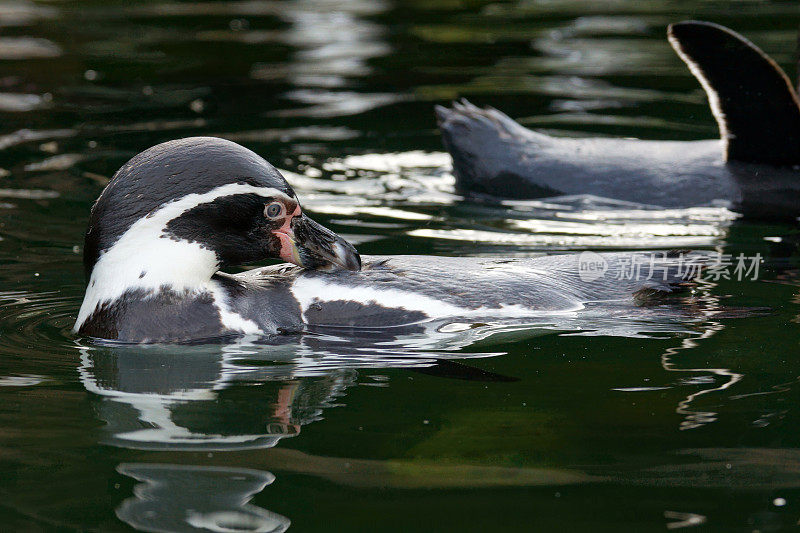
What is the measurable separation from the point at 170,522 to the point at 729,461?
5.07ft

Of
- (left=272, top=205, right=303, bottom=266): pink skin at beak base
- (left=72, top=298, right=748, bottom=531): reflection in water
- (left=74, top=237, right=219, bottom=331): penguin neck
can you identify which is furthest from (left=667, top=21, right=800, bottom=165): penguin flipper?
(left=74, top=237, right=219, bottom=331): penguin neck

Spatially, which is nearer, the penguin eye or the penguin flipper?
the penguin eye

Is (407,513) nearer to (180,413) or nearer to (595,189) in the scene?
(180,413)

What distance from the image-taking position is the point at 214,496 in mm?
3465

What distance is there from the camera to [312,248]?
4844mm

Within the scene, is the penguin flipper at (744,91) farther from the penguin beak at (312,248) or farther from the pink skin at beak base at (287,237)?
the pink skin at beak base at (287,237)

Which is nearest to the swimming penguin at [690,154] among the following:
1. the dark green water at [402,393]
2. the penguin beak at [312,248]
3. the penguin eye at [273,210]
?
the dark green water at [402,393]

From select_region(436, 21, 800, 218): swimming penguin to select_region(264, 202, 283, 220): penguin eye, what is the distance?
285 centimetres

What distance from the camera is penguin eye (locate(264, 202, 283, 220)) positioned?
4762 mm

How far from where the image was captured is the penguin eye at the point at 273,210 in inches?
187

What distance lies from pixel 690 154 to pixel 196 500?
4.59 metres

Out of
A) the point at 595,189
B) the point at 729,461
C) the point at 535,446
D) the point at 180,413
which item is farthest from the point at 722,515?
the point at 595,189

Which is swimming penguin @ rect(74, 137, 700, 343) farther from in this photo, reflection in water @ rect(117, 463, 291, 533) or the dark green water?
reflection in water @ rect(117, 463, 291, 533)

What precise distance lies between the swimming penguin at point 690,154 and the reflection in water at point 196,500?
13.3 ft
